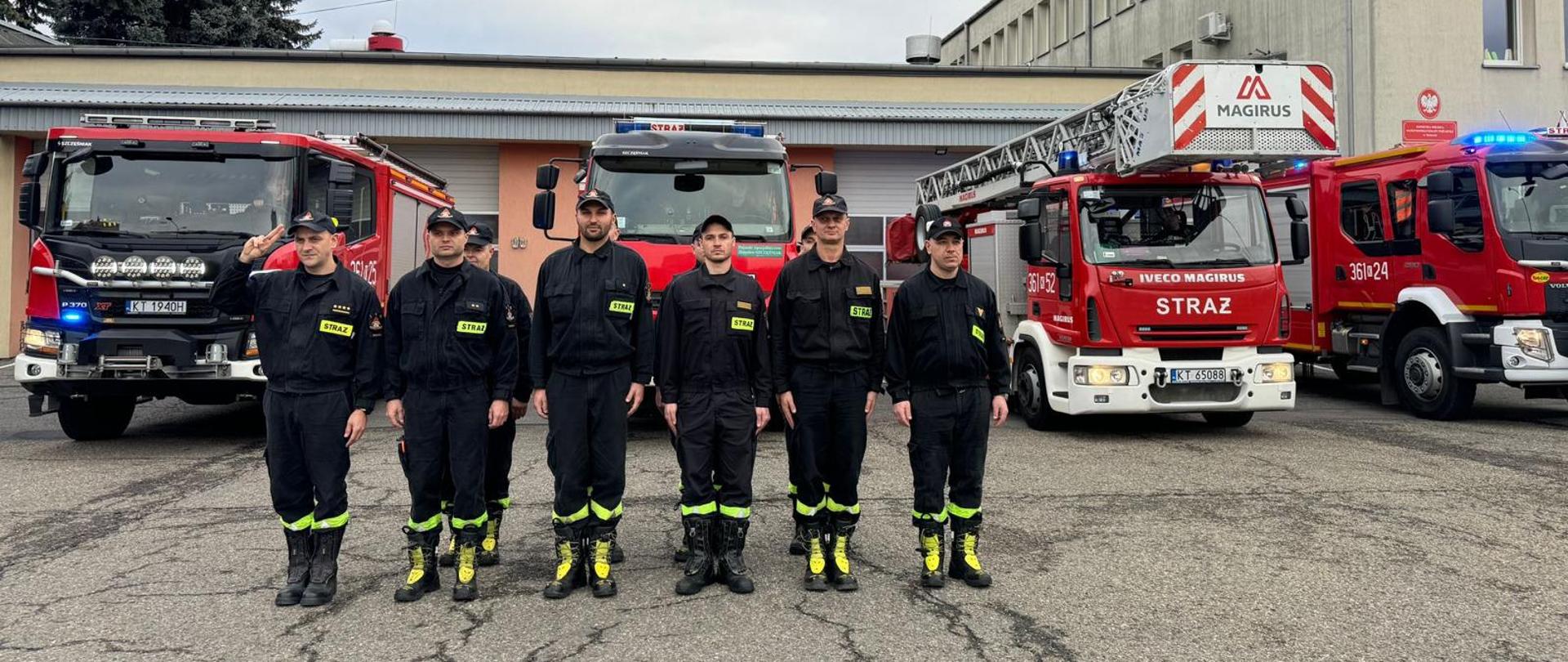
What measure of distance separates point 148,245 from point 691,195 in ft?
14.3

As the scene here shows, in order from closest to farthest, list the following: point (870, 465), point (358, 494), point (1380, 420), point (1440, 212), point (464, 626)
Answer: point (464, 626)
point (358, 494)
point (870, 465)
point (1440, 212)
point (1380, 420)

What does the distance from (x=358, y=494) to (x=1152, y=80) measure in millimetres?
7070

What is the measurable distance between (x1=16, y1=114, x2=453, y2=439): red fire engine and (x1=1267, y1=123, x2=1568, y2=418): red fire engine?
33.5 ft

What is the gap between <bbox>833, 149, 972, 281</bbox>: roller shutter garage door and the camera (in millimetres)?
18453

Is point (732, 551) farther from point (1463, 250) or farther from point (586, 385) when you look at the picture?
point (1463, 250)

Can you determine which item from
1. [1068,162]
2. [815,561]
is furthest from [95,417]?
[1068,162]

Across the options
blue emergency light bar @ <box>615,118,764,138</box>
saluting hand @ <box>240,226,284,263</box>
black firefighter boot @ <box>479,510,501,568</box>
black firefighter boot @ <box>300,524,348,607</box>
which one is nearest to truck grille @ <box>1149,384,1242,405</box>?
blue emergency light bar @ <box>615,118,764,138</box>

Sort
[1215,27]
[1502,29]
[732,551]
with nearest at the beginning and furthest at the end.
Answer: [732,551], [1502,29], [1215,27]

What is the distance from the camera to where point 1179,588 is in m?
4.52

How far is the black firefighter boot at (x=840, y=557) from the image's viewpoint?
4562 mm

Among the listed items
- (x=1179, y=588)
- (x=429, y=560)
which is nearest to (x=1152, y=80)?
(x=1179, y=588)

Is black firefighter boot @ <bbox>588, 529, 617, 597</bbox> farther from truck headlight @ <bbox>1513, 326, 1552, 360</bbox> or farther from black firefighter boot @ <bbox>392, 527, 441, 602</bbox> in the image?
truck headlight @ <bbox>1513, 326, 1552, 360</bbox>

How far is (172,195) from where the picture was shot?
27.2 feet

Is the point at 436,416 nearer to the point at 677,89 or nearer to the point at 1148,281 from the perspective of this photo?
the point at 1148,281
